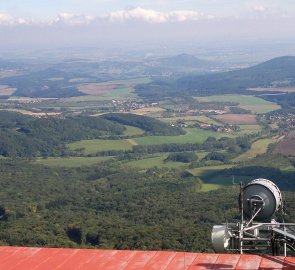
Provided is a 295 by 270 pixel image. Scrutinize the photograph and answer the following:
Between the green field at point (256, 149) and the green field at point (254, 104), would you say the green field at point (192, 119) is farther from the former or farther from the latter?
the green field at point (256, 149)

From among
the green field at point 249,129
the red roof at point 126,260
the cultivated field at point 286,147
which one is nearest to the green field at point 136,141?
the green field at point 249,129

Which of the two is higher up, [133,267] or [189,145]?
[133,267]

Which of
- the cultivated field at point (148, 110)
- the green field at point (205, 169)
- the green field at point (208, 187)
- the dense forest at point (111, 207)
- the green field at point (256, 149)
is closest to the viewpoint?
the dense forest at point (111, 207)

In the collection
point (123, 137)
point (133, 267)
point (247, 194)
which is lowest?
point (123, 137)

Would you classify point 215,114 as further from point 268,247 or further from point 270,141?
point 268,247

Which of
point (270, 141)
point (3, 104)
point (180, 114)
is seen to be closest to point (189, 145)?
point (270, 141)

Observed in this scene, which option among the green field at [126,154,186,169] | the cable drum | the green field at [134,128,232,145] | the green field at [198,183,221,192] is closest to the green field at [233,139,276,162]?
the green field at [126,154,186,169]
